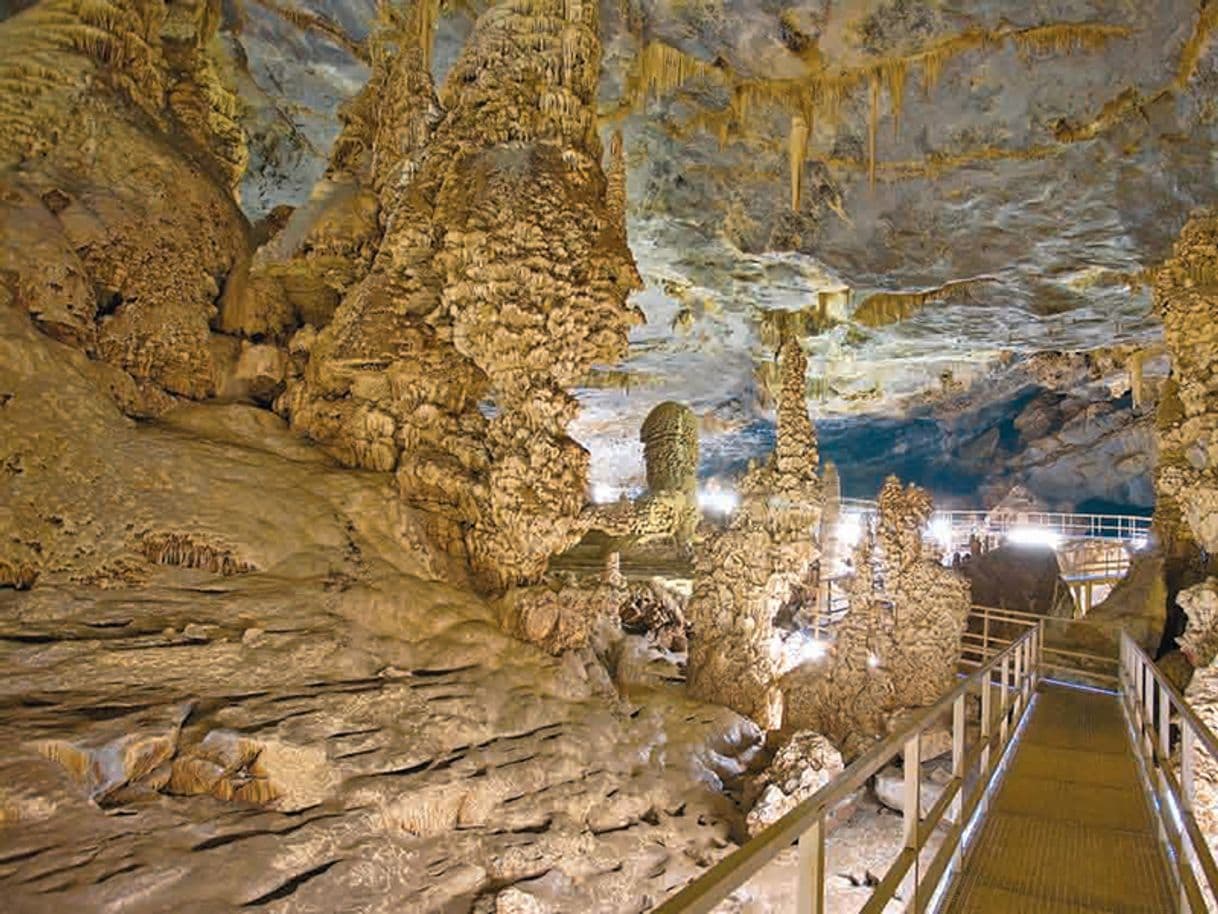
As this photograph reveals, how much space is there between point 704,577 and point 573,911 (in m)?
6.27

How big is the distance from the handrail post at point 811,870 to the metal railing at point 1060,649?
8584 millimetres

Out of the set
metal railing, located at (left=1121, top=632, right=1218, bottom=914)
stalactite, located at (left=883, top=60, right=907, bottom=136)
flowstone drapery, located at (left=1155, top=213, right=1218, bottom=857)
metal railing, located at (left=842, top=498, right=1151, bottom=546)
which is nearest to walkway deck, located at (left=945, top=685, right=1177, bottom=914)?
metal railing, located at (left=1121, top=632, right=1218, bottom=914)

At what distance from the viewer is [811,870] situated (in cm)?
220

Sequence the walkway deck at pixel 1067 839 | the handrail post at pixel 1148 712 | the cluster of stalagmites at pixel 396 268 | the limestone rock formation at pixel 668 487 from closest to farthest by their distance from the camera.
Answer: the walkway deck at pixel 1067 839 < the handrail post at pixel 1148 712 < the cluster of stalagmites at pixel 396 268 < the limestone rock formation at pixel 668 487

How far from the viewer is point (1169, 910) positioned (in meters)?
3.54

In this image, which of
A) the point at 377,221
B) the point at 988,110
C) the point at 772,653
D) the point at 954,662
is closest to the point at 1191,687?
the point at 954,662

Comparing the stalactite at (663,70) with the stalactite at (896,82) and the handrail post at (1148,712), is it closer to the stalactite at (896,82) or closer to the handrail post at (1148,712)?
the stalactite at (896,82)

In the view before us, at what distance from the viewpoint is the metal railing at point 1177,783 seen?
322cm

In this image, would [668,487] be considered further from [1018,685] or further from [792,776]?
[1018,685]

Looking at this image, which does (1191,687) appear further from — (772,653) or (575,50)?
(575,50)

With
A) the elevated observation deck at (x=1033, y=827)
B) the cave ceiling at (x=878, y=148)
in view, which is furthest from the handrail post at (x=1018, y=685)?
the cave ceiling at (x=878, y=148)

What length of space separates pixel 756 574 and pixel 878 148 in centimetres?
675

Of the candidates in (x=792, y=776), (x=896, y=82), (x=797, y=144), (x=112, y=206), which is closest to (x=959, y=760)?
(x=792, y=776)

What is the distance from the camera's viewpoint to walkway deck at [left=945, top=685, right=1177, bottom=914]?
361 cm
